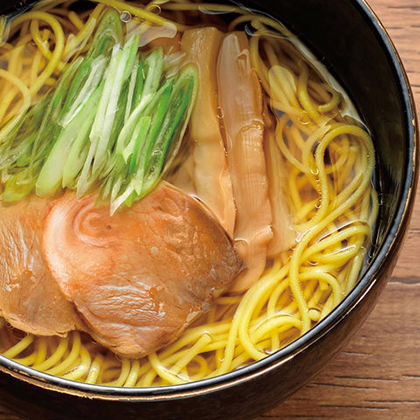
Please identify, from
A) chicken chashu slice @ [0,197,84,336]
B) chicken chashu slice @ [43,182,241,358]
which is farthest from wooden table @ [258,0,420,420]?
chicken chashu slice @ [0,197,84,336]

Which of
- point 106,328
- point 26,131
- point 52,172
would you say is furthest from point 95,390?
point 26,131

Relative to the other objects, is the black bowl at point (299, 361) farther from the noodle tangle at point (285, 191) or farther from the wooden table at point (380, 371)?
the wooden table at point (380, 371)

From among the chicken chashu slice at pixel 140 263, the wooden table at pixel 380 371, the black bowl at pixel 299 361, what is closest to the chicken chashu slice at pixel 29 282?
the chicken chashu slice at pixel 140 263

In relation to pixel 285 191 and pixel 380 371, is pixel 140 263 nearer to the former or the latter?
pixel 285 191

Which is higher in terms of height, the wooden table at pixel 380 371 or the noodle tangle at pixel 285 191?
the noodle tangle at pixel 285 191

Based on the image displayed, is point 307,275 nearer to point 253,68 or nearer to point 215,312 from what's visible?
point 215,312

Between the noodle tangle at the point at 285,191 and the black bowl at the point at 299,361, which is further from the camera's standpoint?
the noodle tangle at the point at 285,191
